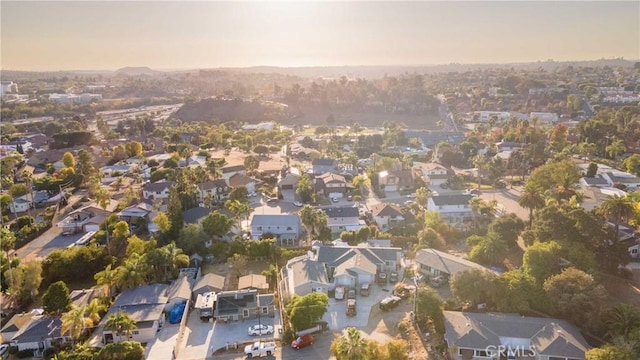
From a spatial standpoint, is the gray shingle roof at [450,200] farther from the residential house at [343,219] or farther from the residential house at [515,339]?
Answer: the residential house at [515,339]

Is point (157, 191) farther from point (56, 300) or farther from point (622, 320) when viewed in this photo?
point (622, 320)

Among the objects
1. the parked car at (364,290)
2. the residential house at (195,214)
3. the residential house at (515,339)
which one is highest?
the residential house at (195,214)

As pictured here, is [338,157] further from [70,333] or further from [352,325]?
[70,333]

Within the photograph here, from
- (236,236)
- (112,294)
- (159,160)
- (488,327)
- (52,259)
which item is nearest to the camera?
(488,327)

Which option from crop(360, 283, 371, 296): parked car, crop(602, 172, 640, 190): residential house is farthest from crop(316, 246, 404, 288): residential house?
crop(602, 172, 640, 190): residential house

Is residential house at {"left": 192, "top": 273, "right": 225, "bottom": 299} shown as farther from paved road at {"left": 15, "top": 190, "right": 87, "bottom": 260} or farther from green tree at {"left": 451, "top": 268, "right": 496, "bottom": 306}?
paved road at {"left": 15, "top": 190, "right": 87, "bottom": 260}

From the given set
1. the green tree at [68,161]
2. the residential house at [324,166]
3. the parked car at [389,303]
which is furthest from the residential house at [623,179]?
the green tree at [68,161]

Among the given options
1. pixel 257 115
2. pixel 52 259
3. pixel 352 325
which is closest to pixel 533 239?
pixel 352 325

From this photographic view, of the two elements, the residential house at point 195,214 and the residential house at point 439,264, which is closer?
the residential house at point 439,264
